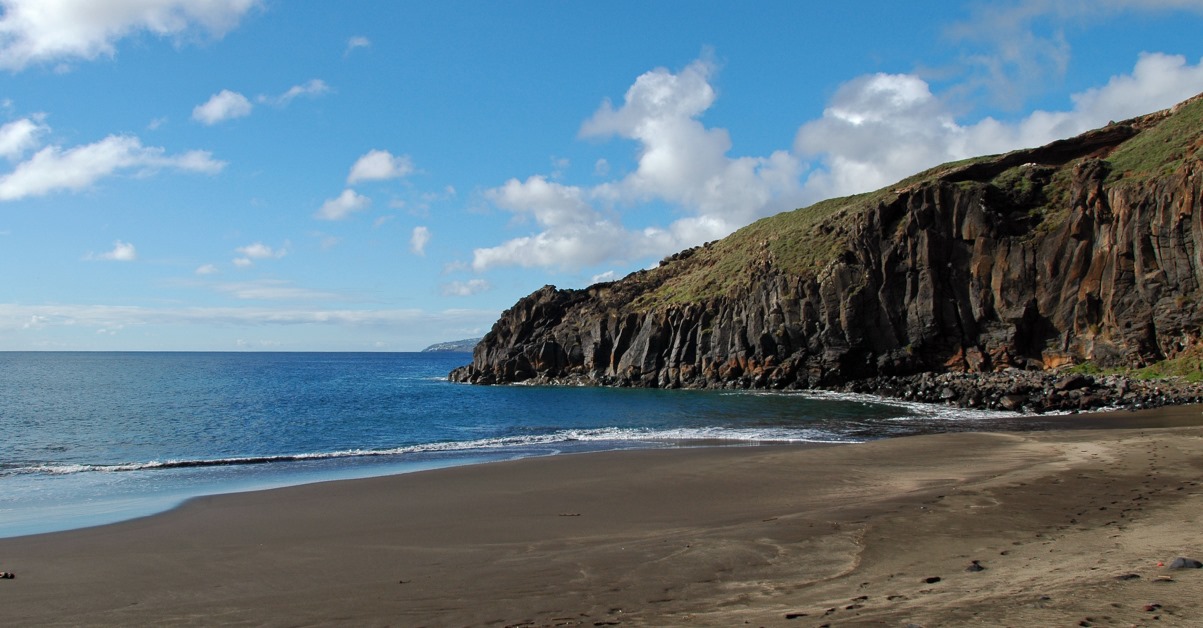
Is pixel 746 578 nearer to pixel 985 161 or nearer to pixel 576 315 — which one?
pixel 985 161

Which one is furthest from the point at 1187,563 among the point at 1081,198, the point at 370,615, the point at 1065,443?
the point at 1081,198

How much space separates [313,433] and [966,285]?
53811mm

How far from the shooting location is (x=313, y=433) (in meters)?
39.2

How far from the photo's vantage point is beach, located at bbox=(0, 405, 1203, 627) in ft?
28.1

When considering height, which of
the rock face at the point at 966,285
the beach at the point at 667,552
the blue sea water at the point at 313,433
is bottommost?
the blue sea water at the point at 313,433

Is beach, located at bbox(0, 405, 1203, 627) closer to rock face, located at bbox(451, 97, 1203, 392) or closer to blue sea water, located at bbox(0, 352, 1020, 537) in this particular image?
blue sea water, located at bbox(0, 352, 1020, 537)

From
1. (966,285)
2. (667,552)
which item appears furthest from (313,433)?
(966,285)

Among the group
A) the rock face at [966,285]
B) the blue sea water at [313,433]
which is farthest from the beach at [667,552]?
the rock face at [966,285]

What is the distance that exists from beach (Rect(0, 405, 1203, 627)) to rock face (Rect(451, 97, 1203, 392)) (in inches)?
1478

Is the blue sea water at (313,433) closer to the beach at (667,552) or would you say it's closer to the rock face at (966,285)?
the beach at (667,552)

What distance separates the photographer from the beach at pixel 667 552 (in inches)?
337

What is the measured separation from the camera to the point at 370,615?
9.27 m

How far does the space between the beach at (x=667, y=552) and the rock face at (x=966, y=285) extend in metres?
37.5

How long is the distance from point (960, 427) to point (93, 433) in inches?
1744
